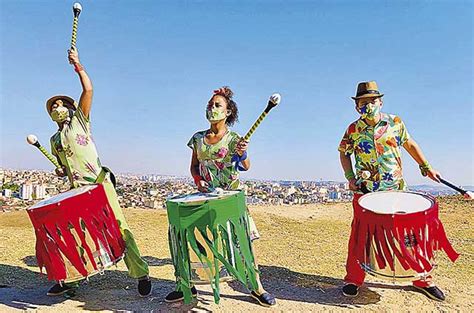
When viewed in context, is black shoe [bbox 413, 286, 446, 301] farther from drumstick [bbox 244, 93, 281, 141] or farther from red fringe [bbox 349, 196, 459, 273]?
drumstick [bbox 244, 93, 281, 141]

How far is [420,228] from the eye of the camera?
3.71 meters

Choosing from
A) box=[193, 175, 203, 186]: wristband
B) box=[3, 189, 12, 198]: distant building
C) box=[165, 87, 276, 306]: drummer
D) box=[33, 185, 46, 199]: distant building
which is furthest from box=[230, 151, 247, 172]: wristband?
box=[3, 189, 12, 198]: distant building

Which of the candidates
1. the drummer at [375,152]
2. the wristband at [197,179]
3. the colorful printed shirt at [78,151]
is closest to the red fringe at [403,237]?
the drummer at [375,152]

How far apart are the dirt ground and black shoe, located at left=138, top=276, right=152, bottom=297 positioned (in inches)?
2.2

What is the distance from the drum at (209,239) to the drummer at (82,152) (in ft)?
2.17

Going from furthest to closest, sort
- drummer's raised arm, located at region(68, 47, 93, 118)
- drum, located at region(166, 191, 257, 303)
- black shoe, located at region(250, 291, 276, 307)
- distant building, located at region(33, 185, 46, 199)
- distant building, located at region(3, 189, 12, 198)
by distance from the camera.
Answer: distant building, located at region(3, 189, 12, 198) < distant building, located at region(33, 185, 46, 199) < drummer's raised arm, located at region(68, 47, 93, 118) < black shoe, located at region(250, 291, 276, 307) < drum, located at region(166, 191, 257, 303)

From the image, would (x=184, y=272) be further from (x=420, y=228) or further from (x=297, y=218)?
(x=297, y=218)

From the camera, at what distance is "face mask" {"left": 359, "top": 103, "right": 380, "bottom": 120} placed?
416 centimetres

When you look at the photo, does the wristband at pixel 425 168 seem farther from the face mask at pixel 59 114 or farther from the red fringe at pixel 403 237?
the face mask at pixel 59 114

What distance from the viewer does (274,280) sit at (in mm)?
5082

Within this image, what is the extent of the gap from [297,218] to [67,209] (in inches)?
244

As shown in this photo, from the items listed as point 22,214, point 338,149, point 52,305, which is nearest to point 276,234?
point 338,149

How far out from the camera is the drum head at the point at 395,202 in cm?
379

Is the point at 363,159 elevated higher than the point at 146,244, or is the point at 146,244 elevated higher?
the point at 363,159
